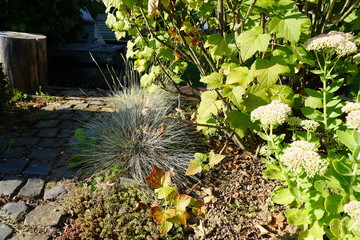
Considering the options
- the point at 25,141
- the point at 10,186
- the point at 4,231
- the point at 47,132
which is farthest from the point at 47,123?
the point at 4,231

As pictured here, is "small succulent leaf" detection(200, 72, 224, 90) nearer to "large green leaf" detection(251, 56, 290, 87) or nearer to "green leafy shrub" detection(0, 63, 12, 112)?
"large green leaf" detection(251, 56, 290, 87)

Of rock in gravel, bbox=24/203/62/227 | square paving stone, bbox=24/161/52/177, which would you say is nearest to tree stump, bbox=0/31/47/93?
square paving stone, bbox=24/161/52/177

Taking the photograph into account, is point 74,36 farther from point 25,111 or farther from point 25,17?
point 25,111

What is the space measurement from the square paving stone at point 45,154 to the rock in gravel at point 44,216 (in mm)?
730

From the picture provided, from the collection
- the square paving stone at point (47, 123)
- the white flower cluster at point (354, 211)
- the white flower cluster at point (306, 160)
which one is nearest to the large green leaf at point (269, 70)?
the white flower cluster at point (306, 160)

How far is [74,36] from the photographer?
685cm

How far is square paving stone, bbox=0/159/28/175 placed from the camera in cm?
287

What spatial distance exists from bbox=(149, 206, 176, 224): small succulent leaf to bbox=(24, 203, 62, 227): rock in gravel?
710mm

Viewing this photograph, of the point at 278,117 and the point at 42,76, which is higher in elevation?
the point at 278,117

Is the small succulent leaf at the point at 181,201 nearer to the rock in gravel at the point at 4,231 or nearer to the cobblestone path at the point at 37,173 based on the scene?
the cobblestone path at the point at 37,173

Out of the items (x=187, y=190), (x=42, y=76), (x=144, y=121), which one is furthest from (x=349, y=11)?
(x=42, y=76)

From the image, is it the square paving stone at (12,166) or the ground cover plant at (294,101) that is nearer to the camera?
the ground cover plant at (294,101)

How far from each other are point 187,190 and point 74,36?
5.36 metres

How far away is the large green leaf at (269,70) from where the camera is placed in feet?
6.38
